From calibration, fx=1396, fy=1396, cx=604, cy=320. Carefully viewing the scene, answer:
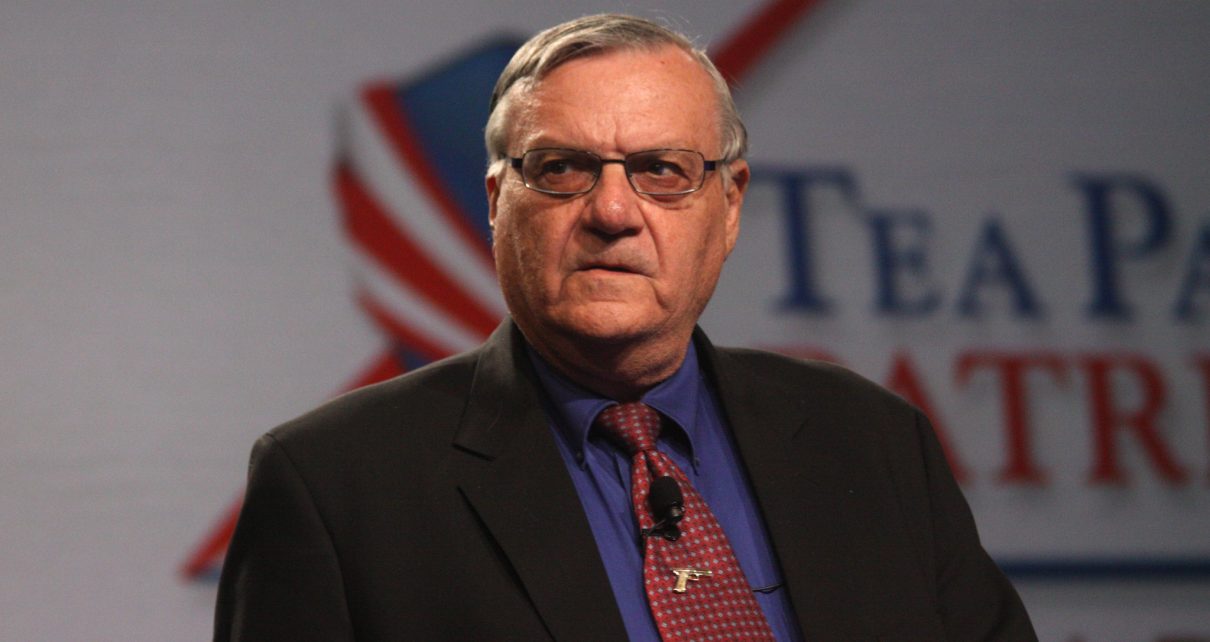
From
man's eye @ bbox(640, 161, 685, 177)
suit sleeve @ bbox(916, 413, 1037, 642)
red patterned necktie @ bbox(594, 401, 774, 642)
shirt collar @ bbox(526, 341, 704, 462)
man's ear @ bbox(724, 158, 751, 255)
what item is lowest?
suit sleeve @ bbox(916, 413, 1037, 642)

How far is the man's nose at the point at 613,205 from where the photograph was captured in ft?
4.78

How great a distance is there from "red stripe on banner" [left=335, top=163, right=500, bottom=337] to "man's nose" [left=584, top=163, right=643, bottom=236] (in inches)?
56.1

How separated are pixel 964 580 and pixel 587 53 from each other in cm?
73

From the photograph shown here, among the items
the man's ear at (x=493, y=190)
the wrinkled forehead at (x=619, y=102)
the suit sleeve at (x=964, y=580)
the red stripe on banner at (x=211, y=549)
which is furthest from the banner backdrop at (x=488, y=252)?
the suit sleeve at (x=964, y=580)

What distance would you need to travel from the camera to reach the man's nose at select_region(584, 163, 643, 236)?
1.46m

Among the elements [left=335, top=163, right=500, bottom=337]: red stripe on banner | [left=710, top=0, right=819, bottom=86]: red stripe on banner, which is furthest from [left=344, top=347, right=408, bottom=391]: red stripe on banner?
[left=710, top=0, right=819, bottom=86]: red stripe on banner

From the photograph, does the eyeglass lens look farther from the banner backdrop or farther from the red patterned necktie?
the banner backdrop

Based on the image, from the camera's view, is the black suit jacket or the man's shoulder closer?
the black suit jacket

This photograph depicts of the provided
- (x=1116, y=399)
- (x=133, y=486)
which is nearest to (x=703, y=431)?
(x=133, y=486)

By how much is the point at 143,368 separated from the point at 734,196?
143 cm

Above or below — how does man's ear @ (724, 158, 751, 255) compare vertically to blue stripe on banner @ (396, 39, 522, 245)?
below

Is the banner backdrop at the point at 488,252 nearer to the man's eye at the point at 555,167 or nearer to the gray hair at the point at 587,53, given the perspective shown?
the gray hair at the point at 587,53

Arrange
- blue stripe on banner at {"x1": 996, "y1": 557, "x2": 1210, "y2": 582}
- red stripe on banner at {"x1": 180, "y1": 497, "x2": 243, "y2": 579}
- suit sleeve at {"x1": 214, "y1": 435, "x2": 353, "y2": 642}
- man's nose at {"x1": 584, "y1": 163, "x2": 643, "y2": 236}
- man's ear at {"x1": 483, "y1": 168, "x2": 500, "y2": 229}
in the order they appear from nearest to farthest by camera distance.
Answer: suit sleeve at {"x1": 214, "y1": 435, "x2": 353, "y2": 642} < man's nose at {"x1": 584, "y1": 163, "x2": 643, "y2": 236} < man's ear at {"x1": 483, "y1": 168, "x2": 500, "y2": 229} < red stripe on banner at {"x1": 180, "y1": 497, "x2": 243, "y2": 579} < blue stripe on banner at {"x1": 996, "y1": 557, "x2": 1210, "y2": 582}

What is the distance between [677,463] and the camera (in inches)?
60.4
